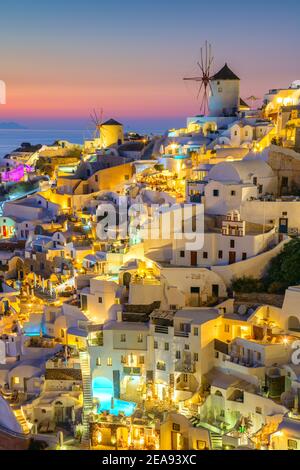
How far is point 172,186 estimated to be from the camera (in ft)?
58.7

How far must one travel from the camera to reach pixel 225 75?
24234mm

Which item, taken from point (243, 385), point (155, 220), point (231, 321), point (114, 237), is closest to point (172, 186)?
point (114, 237)

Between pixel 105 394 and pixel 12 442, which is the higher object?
pixel 12 442

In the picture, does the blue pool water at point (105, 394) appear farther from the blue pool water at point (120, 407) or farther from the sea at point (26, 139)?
the sea at point (26, 139)

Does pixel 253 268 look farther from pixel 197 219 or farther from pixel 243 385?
pixel 243 385

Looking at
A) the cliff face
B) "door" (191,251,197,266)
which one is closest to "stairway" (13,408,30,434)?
the cliff face

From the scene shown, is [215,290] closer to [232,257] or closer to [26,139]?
[232,257]

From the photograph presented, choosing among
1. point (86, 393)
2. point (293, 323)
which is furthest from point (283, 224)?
point (86, 393)

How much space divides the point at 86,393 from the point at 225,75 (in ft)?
52.2

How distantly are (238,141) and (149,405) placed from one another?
10.2 metres

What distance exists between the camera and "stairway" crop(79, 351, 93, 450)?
35.6 feet

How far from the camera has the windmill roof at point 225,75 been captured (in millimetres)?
Answer: 24156

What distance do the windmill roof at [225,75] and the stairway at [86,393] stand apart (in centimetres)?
1499

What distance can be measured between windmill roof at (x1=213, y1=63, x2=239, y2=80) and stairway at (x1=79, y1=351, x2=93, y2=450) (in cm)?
1499
